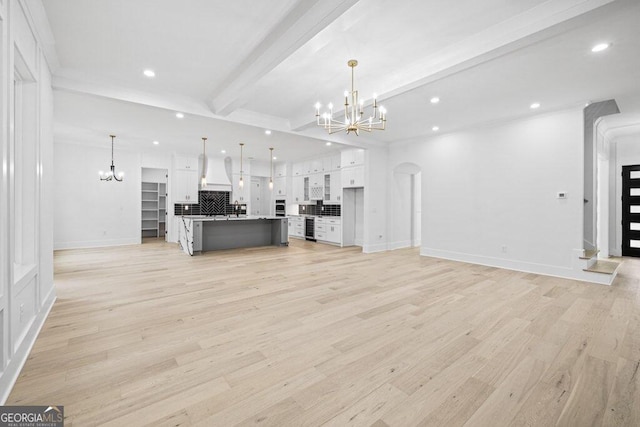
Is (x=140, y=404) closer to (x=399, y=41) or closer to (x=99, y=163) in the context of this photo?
(x=399, y=41)

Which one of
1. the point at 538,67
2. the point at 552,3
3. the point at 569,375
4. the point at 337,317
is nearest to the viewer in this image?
the point at 569,375

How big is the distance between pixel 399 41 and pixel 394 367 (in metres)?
3.19

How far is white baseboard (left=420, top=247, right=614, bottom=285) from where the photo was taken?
4445 mm

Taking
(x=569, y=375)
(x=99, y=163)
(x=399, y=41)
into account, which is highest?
(x=399, y=41)

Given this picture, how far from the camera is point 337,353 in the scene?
2.29 metres

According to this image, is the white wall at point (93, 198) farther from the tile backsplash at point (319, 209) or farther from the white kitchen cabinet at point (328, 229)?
the white kitchen cabinet at point (328, 229)

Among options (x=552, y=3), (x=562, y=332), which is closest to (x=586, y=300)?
(x=562, y=332)

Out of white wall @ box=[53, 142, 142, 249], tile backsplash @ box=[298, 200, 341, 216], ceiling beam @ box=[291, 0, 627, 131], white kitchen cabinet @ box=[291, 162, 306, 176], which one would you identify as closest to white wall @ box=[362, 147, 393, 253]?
tile backsplash @ box=[298, 200, 341, 216]

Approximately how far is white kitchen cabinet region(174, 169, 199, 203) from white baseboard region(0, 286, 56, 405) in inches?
239

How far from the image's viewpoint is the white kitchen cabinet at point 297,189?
1011 centimetres

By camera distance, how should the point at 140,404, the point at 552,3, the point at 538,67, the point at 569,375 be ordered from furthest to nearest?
1. the point at 538,67
2. the point at 552,3
3. the point at 569,375
4. the point at 140,404

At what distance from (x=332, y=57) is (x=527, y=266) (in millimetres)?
5014

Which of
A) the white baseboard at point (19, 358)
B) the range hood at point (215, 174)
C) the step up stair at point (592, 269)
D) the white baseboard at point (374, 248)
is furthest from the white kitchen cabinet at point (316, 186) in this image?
the white baseboard at point (19, 358)

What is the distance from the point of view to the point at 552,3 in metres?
2.44
